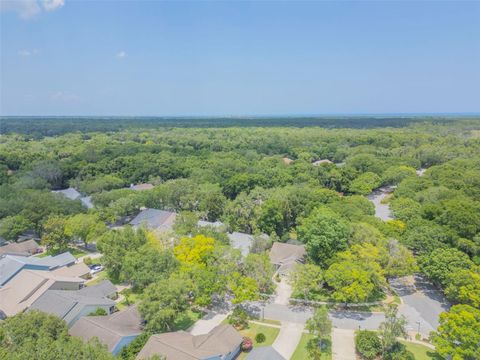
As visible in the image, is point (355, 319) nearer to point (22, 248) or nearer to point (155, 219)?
point (155, 219)

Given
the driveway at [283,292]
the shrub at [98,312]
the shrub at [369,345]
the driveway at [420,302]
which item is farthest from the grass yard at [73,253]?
the driveway at [420,302]

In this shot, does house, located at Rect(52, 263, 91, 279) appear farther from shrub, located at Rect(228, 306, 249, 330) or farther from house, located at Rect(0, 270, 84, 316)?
shrub, located at Rect(228, 306, 249, 330)

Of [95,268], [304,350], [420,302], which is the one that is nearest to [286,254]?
[420,302]

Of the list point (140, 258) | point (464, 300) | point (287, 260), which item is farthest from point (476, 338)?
point (140, 258)

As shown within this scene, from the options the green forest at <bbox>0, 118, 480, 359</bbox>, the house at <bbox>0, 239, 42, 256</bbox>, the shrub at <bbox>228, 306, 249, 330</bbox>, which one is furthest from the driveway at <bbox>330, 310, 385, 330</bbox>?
the house at <bbox>0, 239, 42, 256</bbox>

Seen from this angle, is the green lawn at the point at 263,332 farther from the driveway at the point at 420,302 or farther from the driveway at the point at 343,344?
the driveway at the point at 420,302
